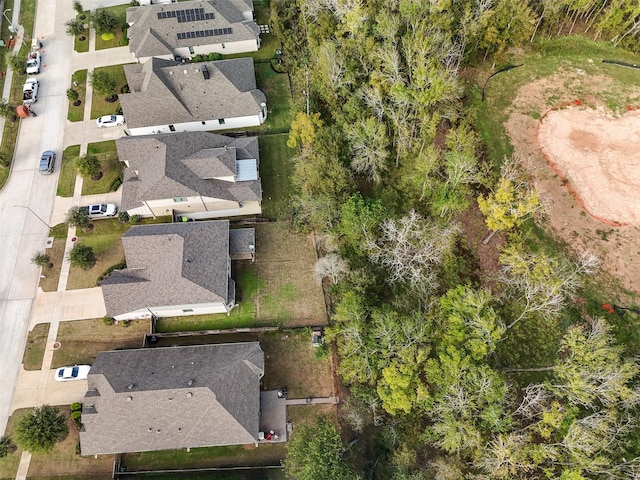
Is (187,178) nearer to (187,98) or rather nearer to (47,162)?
(187,98)

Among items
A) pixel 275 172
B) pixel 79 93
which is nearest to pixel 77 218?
pixel 79 93

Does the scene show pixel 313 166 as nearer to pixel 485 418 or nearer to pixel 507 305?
pixel 507 305

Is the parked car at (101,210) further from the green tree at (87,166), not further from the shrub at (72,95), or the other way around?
the shrub at (72,95)

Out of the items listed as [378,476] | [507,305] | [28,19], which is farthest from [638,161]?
[28,19]

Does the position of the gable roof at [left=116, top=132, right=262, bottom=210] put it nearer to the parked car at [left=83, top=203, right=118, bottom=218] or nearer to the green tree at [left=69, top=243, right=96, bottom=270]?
the parked car at [left=83, top=203, right=118, bottom=218]

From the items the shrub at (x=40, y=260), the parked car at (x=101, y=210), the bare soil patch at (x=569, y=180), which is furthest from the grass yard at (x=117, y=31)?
the bare soil patch at (x=569, y=180)
